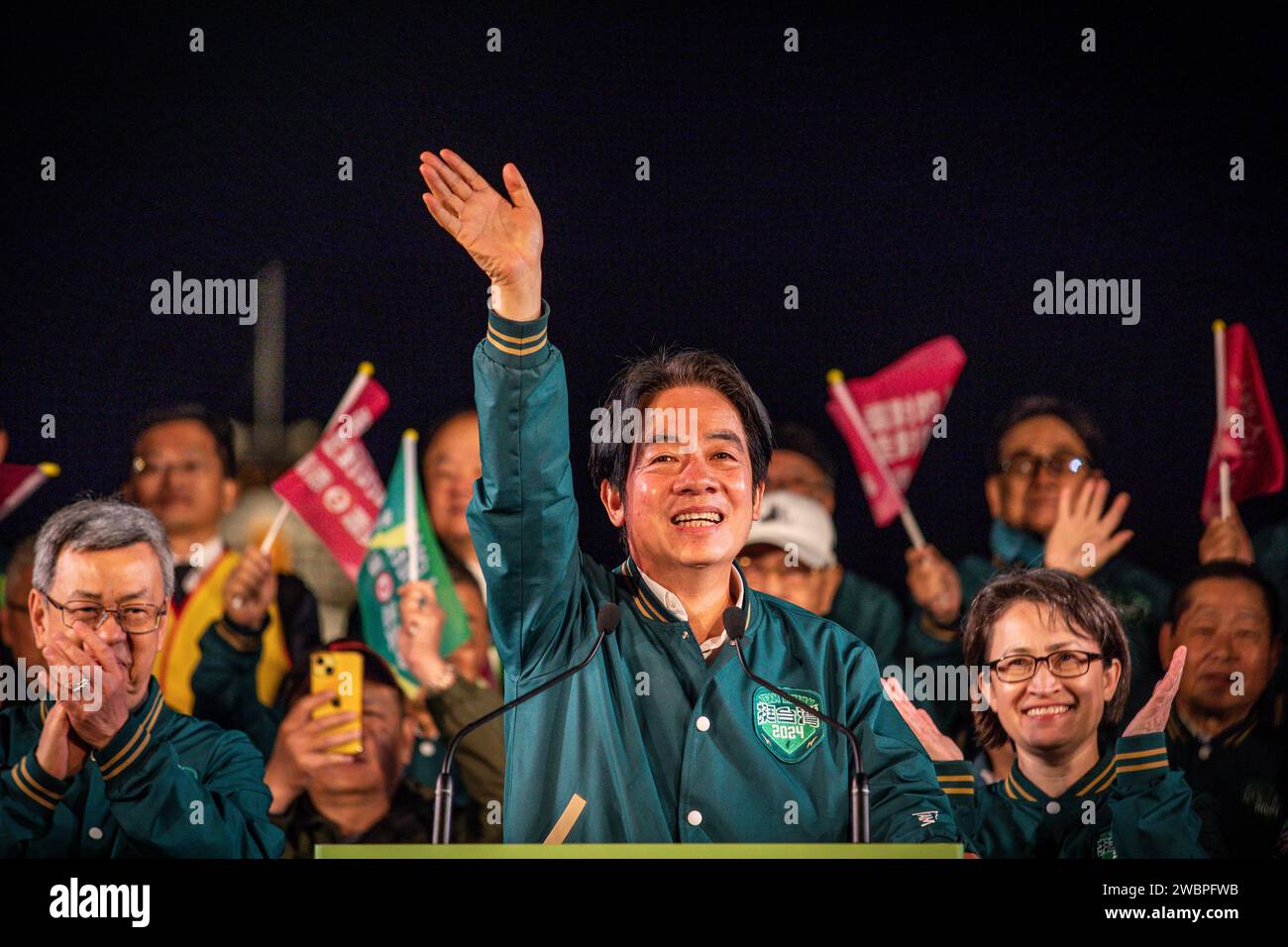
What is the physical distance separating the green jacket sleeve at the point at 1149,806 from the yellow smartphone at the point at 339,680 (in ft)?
6.97

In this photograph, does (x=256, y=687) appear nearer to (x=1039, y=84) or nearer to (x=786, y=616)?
(x=786, y=616)

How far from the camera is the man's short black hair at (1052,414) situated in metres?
4.30

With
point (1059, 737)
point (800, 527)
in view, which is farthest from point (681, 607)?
point (1059, 737)

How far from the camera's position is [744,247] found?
4352 mm

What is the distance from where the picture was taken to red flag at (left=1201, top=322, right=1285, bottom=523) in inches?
170

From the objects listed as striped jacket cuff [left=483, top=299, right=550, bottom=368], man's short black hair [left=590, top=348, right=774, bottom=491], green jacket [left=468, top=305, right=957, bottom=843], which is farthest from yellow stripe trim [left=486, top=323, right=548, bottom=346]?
man's short black hair [left=590, top=348, right=774, bottom=491]

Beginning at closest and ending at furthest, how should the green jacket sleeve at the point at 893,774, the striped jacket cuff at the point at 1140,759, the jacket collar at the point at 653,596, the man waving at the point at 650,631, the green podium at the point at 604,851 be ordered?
the green podium at the point at 604,851 → the man waving at the point at 650,631 → the green jacket sleeve at the point at 893,774 → the jacket collar at the point at 653,596 → the striped jacket cuff at the point at 1140,759

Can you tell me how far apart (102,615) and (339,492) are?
0.74 meters

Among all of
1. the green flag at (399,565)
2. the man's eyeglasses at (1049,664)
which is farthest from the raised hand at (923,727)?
the green flag at (399,565)

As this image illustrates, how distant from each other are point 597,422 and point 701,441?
36 cm

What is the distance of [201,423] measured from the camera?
4254 millimetres

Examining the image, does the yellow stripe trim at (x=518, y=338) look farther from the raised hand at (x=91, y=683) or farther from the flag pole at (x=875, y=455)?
the raised hand at (x=91, y=683)

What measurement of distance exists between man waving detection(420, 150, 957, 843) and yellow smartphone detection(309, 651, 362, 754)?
48 cm
